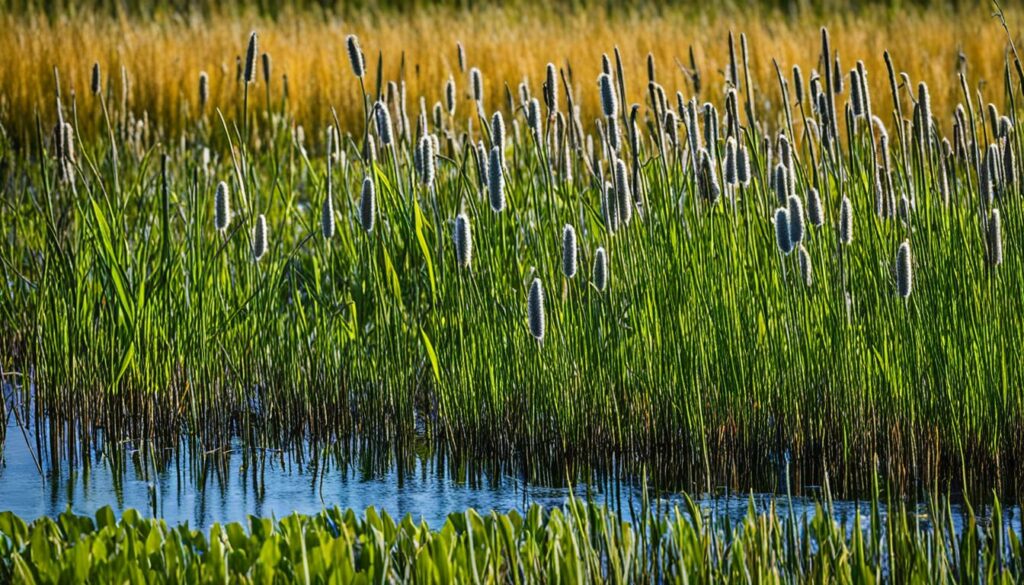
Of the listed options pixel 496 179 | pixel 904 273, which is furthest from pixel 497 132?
pixel 904 273

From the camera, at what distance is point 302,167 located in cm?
797

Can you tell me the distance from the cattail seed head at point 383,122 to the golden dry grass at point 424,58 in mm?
4498

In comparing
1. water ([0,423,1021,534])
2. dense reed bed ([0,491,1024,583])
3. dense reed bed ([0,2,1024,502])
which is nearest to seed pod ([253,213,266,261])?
dense reed bed ([0,2,1024,502])

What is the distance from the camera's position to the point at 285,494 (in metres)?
3.80

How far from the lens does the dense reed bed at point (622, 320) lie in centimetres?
361

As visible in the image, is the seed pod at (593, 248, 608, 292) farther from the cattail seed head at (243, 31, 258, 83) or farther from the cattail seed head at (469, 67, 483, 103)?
the cattail seed head at (243, 31, 258, 83)

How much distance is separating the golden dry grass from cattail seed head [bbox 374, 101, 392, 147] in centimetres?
450

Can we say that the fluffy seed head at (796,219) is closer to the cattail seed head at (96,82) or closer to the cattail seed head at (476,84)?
the cattail seed head at (476,84)

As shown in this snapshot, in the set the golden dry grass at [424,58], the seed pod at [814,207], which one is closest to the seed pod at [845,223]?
the seed pod at [814,207]

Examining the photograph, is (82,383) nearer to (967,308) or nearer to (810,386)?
(810,386)

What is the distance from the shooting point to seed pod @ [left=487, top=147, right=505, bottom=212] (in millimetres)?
3504

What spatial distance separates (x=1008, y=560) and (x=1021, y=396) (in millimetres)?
752

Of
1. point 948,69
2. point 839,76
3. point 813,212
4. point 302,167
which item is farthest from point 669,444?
point 948,69

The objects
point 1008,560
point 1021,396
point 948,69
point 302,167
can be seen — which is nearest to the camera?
point 1008,560
